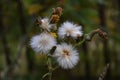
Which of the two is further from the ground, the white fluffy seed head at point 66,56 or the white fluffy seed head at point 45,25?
the white fluffy seed head at point 45,25

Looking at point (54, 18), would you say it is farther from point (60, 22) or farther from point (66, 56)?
point (60, 22)

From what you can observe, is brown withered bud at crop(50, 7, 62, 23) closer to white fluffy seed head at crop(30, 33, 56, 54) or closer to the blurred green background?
white fluffy seed head at crop(30, 33, 56, 54)

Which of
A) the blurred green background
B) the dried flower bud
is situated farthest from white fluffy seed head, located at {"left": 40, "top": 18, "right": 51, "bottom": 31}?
the blurred green background

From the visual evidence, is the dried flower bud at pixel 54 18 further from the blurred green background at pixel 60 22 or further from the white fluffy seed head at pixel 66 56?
the blurred green background at pixel 60 22

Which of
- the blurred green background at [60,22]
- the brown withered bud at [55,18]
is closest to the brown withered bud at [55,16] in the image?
the brown withered bud at [55,18]

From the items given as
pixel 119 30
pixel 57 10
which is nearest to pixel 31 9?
pixel 119 30

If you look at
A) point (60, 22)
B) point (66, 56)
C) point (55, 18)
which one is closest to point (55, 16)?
point (55, 18)
